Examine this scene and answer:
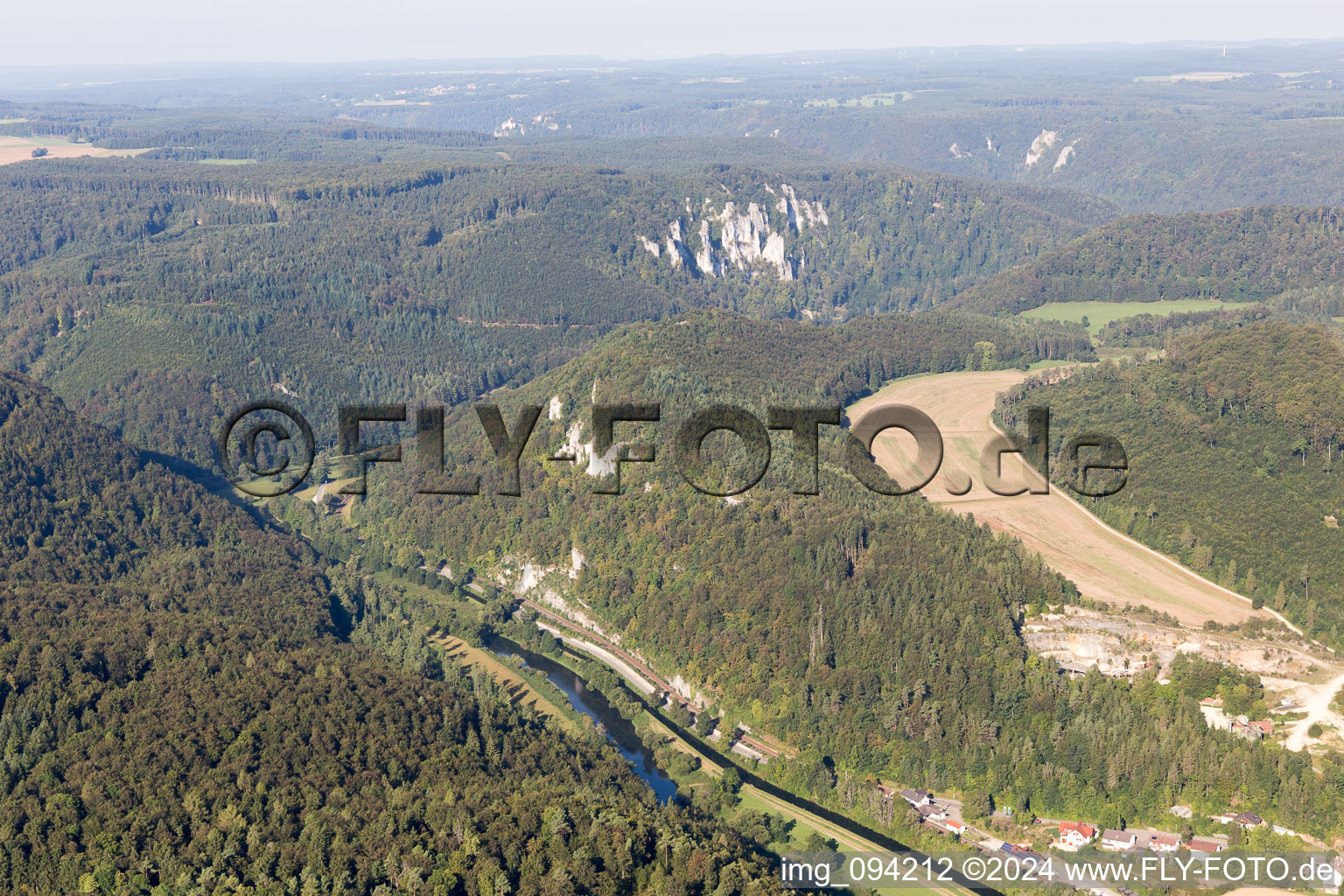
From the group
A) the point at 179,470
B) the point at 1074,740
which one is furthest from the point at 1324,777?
the point at 179,470

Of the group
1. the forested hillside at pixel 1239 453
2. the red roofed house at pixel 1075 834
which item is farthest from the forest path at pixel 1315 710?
the red roofed house at pixel 1075 834

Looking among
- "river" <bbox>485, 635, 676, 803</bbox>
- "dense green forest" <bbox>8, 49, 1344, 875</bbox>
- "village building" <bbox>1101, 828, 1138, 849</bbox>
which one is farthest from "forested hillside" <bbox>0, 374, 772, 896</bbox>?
"village building" <bbox>1101, 828, 1138, 849</bbox>

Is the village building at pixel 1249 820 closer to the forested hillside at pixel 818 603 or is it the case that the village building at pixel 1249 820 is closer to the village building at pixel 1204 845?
the forested hillside at pixel 818 603

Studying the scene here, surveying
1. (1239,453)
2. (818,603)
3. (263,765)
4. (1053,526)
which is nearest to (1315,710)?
(1053,526)

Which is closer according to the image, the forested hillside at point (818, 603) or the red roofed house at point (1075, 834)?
the red roofed house at point (1075, 834)

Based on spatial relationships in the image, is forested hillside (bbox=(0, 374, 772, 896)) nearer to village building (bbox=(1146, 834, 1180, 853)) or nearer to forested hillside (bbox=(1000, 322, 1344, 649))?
village building (bbox=(1146, 834, 1180, 853))

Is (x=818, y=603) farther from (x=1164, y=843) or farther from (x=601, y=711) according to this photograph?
(x=1164, y=843)
